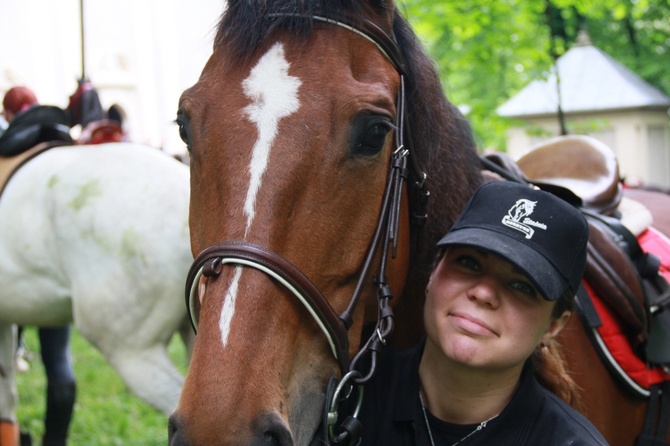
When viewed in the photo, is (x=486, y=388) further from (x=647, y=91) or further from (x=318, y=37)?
(x=647, y=91)

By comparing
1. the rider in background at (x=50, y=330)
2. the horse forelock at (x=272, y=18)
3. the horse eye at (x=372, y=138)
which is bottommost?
the rider in background at (x=50, y=330)

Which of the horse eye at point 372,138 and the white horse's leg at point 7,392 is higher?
the horse eye at point 372,138

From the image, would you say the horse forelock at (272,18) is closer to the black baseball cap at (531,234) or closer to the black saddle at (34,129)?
the black baseball cap at (531,234)

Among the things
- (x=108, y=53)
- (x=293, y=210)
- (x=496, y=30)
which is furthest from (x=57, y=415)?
(x=108, y=53)

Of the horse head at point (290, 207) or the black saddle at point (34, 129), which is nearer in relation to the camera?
the horse head at point (290, 207)

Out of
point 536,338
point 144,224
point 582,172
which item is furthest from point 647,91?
point 536,338

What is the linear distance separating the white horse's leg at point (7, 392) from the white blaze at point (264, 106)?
3416 millimetres

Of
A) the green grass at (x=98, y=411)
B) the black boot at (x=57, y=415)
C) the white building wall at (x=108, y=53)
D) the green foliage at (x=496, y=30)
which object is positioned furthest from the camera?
the white building wall at (x=108, y=53)

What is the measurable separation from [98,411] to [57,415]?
203cm

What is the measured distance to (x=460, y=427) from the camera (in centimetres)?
199

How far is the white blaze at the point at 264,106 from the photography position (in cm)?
173

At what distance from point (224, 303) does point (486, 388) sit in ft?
2.67

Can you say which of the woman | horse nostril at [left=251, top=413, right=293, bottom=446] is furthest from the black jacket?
horse nostril at [left=251, top=413, right=293, bottom=446]

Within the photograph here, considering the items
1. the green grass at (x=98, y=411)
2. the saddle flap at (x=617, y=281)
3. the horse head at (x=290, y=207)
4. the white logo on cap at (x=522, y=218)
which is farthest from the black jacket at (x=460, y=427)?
the green grass at (x=98, y=411)
